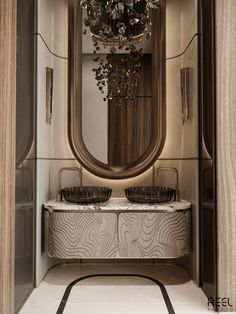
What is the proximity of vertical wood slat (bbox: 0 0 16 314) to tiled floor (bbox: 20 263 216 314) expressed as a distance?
334 millimetres

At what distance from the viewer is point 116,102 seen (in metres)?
2.85

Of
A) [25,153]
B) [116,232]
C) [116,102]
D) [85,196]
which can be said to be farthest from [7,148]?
[116,102]

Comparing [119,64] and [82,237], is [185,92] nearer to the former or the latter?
[119,64]

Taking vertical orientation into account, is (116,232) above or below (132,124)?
below

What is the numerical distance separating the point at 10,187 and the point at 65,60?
1535 mm

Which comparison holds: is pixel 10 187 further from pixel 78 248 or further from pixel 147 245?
pixel 147 245

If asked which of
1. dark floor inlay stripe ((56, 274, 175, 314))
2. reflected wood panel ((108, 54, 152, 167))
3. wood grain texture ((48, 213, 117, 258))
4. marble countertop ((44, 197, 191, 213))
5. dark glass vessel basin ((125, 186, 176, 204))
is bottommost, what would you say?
dark floor inlay stripe ((56, 274, 175, 314))

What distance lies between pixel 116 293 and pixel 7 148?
1.25 metres

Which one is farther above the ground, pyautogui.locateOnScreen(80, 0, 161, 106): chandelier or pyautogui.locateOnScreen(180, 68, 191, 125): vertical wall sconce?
pyautogui.locateOnScreen(80, 0, 161, 106): chandelier

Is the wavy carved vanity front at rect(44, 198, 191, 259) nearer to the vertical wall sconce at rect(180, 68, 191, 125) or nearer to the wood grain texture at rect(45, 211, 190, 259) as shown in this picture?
the wood grain texture at rect(45, 211, 190, 259)

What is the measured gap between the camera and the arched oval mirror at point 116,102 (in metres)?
2.84

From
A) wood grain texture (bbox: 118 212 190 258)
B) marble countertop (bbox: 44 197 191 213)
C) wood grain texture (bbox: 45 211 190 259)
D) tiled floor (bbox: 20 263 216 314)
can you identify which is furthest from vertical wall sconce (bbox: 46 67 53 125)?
tiled floor (bbox: 20 263 216 314)

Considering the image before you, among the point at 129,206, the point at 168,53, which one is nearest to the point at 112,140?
the point at 129,206

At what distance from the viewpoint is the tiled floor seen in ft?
6.44
